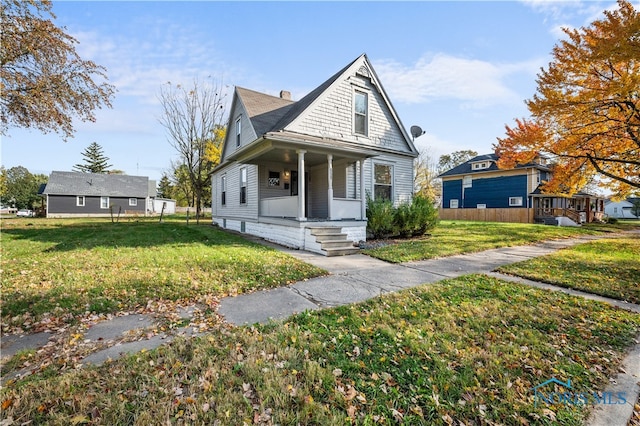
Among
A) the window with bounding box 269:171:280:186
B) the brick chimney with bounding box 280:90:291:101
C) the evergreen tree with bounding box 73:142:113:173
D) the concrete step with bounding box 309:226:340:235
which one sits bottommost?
the concrete step with bounding box 309:226:340:235

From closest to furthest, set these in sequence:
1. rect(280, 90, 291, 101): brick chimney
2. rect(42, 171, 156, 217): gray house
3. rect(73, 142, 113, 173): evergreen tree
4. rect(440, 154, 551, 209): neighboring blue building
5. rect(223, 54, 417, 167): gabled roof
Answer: rect(223, 54, 417, 167): gabled roof → rect(280, 90, 291, 101): brick chimney → rect(440, 154, 551, 209): neighboring blue building → rect(42, 171, 156, 217): gray house → rect(73, 142, 113, 173): evergreen tree

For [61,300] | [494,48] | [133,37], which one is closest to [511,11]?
[494,48]

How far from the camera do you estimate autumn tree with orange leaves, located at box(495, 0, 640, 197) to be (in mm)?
7551

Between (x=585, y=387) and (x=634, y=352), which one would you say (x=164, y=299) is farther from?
(x=634, y=352)

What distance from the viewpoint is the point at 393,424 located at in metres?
1.94

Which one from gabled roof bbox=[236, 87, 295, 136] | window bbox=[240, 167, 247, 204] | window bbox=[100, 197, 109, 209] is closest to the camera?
gabled roof bbox=[236, 87, 295, 136]

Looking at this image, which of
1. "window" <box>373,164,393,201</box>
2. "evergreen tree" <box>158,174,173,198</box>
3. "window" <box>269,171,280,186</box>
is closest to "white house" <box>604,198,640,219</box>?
"window" <box>373,164,393,201</box>

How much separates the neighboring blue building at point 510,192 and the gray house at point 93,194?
39.3 metres

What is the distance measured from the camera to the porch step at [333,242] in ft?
27.1

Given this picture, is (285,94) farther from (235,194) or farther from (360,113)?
(235,194)

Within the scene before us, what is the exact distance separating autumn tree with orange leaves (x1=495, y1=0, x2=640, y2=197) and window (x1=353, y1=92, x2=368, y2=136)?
6187 millimetres

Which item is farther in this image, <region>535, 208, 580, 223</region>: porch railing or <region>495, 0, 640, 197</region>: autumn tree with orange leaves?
<region>535, 208, 580, 223</region>: porch railing

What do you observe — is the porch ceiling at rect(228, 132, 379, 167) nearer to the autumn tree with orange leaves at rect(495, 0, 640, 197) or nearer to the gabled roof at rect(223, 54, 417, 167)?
the gabled roof at rect(223, 54, 417, 167)

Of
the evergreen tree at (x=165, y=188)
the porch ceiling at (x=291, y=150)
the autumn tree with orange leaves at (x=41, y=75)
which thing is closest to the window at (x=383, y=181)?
the porch ceiling at (x=291, y=150)
